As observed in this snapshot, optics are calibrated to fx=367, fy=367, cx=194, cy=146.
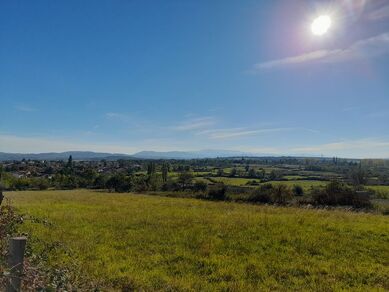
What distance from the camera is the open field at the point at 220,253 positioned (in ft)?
32.8

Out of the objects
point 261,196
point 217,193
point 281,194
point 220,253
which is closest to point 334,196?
point 281,194

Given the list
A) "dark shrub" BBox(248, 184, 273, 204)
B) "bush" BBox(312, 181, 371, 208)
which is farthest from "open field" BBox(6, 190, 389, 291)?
"dark shrub" BBox(248, 184, 273, 204)

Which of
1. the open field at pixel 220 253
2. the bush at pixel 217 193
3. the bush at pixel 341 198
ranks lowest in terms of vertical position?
the bush at pixel 217 193

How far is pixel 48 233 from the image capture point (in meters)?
16.4

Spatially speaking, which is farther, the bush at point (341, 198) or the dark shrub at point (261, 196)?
the dark shrub at point (261, 196)

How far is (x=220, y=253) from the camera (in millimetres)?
13086

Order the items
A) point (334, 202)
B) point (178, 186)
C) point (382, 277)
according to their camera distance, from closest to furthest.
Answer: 1. point (382, 277)
2. point (334, 202)
3. point (178, 186)

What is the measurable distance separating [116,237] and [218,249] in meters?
4.72

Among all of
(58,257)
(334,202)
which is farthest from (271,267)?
(334,202)

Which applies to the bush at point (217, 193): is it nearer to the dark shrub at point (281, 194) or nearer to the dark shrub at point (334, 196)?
the dark shrub at point (281, 194)

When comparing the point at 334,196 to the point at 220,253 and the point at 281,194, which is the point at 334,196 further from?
the point at 220,253

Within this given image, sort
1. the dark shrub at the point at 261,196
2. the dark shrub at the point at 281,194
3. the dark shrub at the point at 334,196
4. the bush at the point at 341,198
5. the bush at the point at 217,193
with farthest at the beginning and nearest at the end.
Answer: the bush at the point at 217,193 < the dark shrub at the point at 261,196 < the dark shrub at the point at 281,194 < the dark shrub at the point at 334,196 < the bush at the point at 341,198

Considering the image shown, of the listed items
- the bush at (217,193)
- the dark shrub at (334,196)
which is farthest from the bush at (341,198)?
the bush at (217,193)

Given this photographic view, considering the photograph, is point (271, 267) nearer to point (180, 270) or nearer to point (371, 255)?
point (180, 270)
